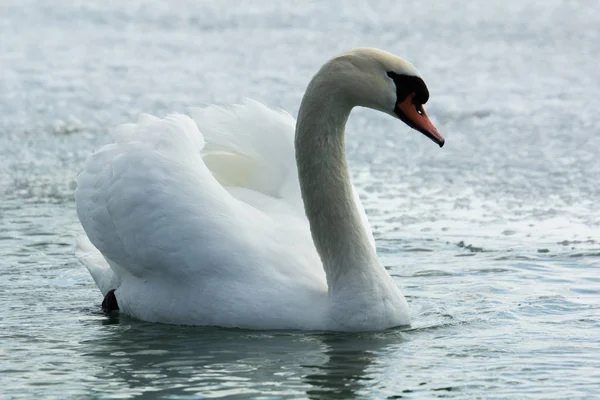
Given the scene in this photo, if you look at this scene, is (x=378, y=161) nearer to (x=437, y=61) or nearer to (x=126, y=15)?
(x=437, y=61)

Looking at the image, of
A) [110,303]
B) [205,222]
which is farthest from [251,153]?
[110,303]

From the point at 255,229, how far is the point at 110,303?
3.12ft

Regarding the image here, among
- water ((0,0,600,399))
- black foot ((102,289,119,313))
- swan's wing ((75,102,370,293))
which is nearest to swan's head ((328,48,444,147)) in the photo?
swan's wing ((75,102,370,293))

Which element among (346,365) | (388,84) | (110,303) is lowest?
(346,365)

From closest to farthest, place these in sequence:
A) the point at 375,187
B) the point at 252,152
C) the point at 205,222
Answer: the point at 205,222 → the point at 252,152 → the point at 375,187

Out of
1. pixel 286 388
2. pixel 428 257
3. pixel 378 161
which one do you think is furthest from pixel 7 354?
pixel 378 161

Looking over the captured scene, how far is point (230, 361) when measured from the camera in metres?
5.31

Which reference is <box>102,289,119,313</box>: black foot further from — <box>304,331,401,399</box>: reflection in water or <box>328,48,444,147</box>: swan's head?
<box>328,48,444,147</box>: swan's head

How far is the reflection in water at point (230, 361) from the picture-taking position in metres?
4.87

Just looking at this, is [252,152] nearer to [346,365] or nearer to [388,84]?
[388,84]

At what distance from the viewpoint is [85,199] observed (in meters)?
6.64

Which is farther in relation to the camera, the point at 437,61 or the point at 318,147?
the point at 437,61

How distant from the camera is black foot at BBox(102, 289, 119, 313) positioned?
648 centimetres

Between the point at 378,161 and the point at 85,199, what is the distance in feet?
14.0
